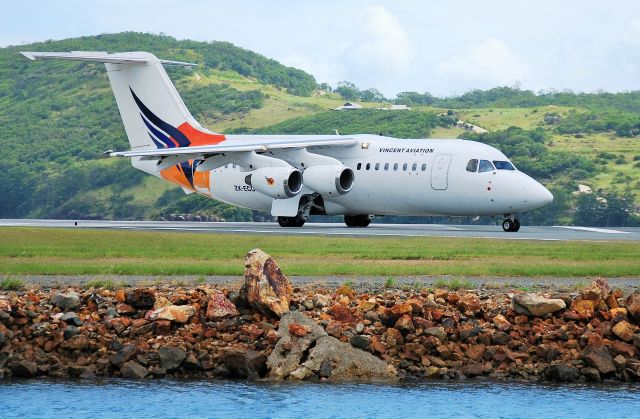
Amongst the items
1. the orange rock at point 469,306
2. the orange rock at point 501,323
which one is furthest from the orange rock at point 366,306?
the orange rock at point 501,323

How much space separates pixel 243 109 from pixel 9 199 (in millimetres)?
33985

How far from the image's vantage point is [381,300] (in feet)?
69.8

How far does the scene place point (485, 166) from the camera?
42.6 metres

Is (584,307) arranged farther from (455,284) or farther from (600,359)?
(455,284)

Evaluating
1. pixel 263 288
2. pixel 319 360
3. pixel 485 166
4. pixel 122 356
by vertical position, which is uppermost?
pixel 485 166

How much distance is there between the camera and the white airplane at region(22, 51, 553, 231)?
42.7 meters

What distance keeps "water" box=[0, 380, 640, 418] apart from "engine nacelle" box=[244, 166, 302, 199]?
2627cm

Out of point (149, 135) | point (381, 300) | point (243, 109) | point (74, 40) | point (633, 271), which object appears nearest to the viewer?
point (381, 300)

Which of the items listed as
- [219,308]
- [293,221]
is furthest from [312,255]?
[293,221]

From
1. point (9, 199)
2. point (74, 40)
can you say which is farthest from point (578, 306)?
point (74, 40)

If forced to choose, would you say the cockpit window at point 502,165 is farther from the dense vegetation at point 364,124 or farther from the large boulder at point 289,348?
the dense vegetation at point 364,124

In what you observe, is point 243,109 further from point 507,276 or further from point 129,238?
point 507,276

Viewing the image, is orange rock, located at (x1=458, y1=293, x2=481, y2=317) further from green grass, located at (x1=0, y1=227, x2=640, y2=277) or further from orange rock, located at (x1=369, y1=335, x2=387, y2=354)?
green grass, located at (x1=0, y1=227, x2=640, y2=277)

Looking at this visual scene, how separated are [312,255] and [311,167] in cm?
1527
